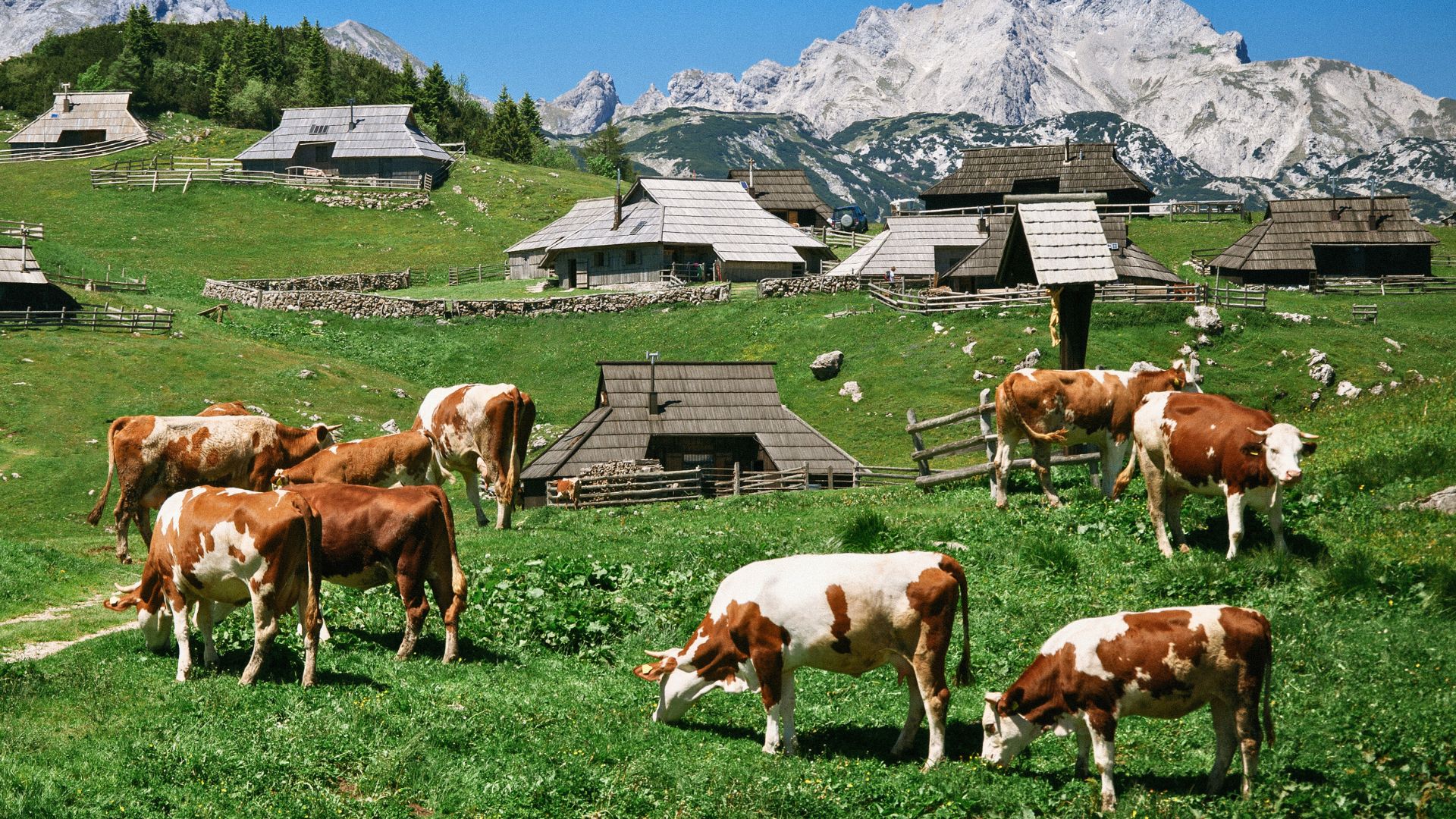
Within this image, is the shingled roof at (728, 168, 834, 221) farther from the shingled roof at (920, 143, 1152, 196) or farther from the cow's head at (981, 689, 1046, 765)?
the cow's head at (981, 689, 1046, 765)

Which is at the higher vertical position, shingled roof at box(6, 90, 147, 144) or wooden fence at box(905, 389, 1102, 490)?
shingled roof at box(6, 90, 147, 144)

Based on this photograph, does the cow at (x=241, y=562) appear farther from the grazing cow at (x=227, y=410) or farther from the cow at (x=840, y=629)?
the grazing cow at (x=227, y=410)

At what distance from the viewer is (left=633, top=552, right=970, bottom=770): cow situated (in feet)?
36.2

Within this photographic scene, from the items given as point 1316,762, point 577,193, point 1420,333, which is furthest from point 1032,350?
point 577,193

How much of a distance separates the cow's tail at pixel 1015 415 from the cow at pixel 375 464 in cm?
1010

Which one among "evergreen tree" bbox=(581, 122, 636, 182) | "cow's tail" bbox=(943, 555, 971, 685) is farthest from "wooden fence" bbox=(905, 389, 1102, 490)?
"evergreen tree" bbox=(581, 122, 636, 182)

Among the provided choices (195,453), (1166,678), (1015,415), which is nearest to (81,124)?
(195,453)

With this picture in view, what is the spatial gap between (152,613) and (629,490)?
18.1 m

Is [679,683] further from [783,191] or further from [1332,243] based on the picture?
[783,191]

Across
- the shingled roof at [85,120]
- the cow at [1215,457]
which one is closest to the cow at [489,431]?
the cow at [1215,457]

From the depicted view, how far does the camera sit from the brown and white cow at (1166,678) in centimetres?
1004

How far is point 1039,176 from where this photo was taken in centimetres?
8425

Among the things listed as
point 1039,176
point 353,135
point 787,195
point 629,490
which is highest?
point 353,135

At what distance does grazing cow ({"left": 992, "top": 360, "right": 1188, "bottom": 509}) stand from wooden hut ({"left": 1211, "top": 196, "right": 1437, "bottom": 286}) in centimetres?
4671
